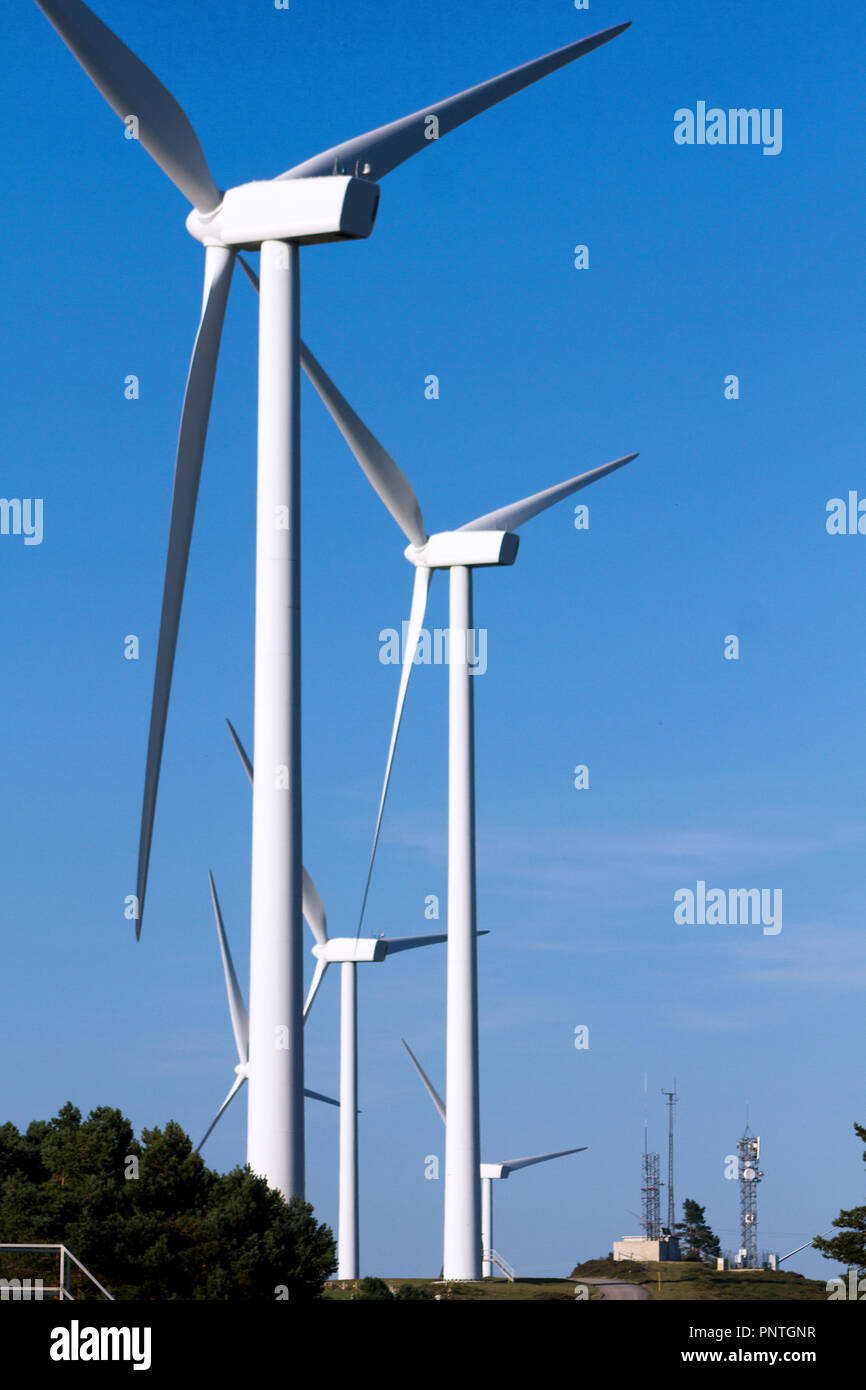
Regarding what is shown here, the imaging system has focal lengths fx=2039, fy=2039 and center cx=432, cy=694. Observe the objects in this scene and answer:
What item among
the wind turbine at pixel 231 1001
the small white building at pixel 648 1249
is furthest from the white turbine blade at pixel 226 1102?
the small white building at pixel 648 1249

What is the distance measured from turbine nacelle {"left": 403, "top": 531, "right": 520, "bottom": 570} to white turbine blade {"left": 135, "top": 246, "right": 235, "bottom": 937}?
31.5 metres

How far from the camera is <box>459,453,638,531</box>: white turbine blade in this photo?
8069 centimetres

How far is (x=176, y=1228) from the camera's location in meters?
47.6

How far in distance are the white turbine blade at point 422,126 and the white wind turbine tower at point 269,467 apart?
55mm

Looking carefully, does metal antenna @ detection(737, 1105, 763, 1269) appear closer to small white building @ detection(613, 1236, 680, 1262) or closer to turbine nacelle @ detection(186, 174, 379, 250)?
small white building @ detection(613, 1236, 680, 1262)

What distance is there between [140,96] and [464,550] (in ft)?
115

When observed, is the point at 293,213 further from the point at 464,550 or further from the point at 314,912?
the point at 314,912

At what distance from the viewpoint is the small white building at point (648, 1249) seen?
174 m

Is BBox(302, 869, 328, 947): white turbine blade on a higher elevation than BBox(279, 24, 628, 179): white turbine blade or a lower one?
lower

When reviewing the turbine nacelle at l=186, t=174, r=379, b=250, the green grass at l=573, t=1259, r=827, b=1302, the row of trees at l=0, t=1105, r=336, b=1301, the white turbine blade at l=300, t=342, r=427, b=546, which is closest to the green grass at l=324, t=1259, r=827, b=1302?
the green grass at l=573, t=1259, r=827, b=1302
